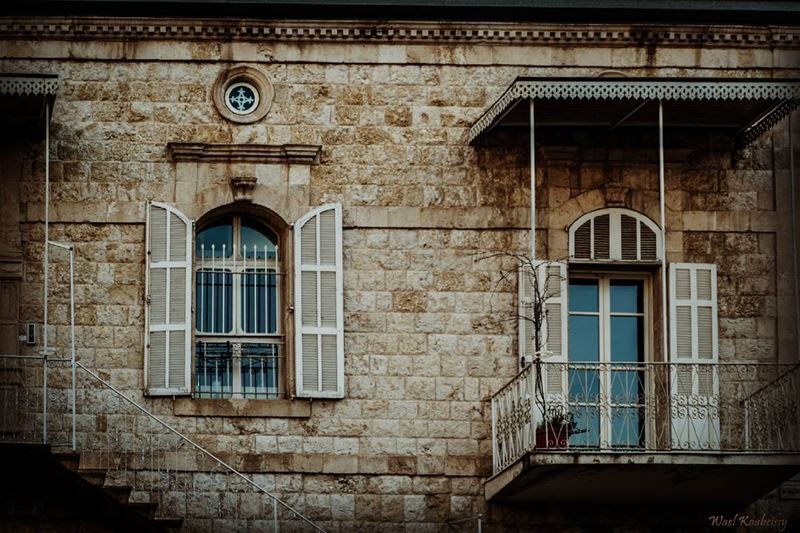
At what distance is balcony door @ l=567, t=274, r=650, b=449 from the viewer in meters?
25.8

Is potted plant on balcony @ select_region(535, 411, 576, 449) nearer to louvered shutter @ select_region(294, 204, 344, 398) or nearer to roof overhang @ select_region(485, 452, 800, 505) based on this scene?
roof overhang @ select_region(485, 452, 800, 505)

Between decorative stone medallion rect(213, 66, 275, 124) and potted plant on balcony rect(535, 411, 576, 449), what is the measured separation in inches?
179

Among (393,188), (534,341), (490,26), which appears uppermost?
(490,26)

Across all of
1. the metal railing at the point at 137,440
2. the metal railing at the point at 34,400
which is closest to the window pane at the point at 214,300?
the metal railing at the point at 137,440

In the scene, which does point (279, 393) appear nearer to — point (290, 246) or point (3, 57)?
point (290, 246)

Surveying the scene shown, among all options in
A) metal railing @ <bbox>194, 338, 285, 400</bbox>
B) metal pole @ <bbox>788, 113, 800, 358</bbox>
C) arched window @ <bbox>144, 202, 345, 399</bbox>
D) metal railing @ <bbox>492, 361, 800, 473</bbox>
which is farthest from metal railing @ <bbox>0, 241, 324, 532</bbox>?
metal pole @ <bbox>788, 113, 800, 358</bbox>

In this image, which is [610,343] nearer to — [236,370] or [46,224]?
[236,370]

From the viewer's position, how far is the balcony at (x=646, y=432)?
2434 cm

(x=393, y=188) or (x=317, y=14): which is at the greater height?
(x=317, y=14)

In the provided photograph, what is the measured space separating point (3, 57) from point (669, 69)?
6.99 metres

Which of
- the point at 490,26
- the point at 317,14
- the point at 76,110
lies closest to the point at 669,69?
the point at 490,26

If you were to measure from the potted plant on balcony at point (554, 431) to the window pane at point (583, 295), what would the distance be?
1975mm

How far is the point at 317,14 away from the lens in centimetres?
2644

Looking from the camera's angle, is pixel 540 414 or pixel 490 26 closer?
pixel 540 414
